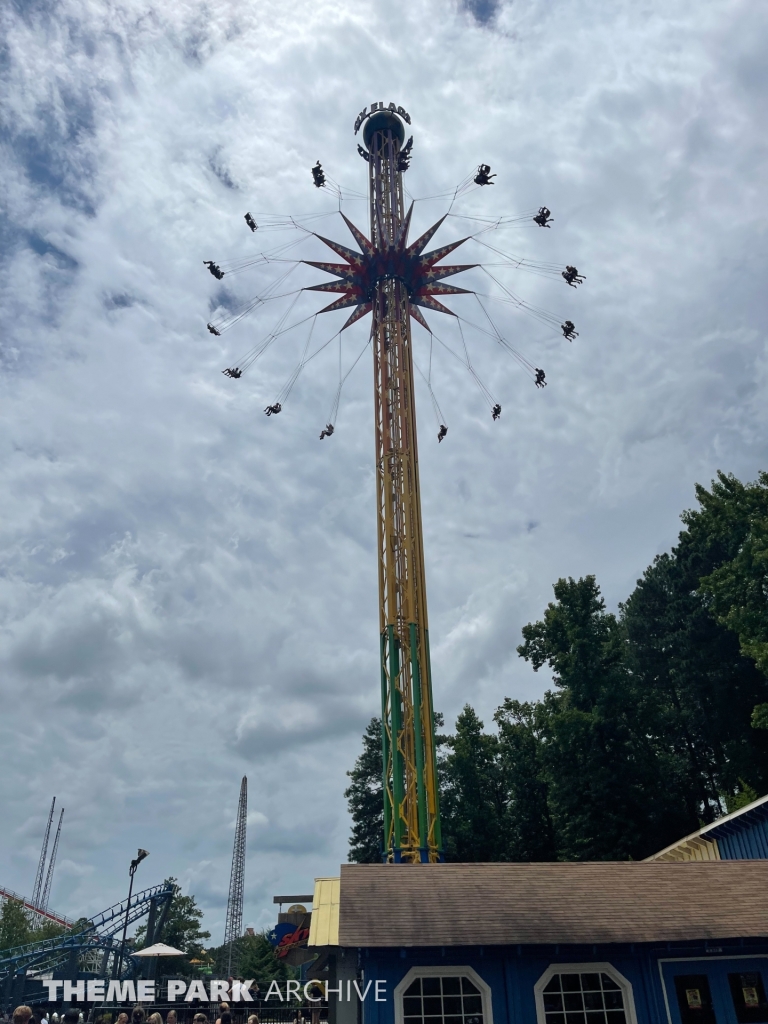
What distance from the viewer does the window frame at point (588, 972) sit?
1578cm

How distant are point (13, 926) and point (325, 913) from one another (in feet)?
210

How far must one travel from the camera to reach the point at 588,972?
53.3ft

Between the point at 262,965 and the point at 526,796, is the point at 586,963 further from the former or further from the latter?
the point at 262,965

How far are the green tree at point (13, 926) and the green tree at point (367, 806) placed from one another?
35.2 metres

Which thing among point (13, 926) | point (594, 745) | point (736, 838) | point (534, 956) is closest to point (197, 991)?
point (534, 956)

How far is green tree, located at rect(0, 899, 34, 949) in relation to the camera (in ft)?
216

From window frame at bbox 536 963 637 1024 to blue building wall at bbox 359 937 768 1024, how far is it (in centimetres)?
6

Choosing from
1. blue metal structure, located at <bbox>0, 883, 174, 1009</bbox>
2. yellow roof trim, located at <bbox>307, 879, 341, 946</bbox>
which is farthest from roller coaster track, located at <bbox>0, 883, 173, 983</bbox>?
yellow roof trim, located at <bbox>307, 879, 341, 946</bbox>

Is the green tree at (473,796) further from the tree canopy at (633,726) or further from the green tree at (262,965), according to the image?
the green tree at (262,965)

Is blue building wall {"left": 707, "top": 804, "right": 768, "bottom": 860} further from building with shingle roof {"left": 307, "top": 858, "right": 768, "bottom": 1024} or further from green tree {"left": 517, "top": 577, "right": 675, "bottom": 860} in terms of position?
green tree {"left": 517, "top": 577, "right": 675, "bottom": 860}

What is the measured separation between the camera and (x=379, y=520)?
3064cm

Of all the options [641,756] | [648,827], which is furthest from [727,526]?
[648,827]

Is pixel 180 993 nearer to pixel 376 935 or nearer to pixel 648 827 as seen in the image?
pixel 376 935

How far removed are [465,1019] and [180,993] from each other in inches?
577
